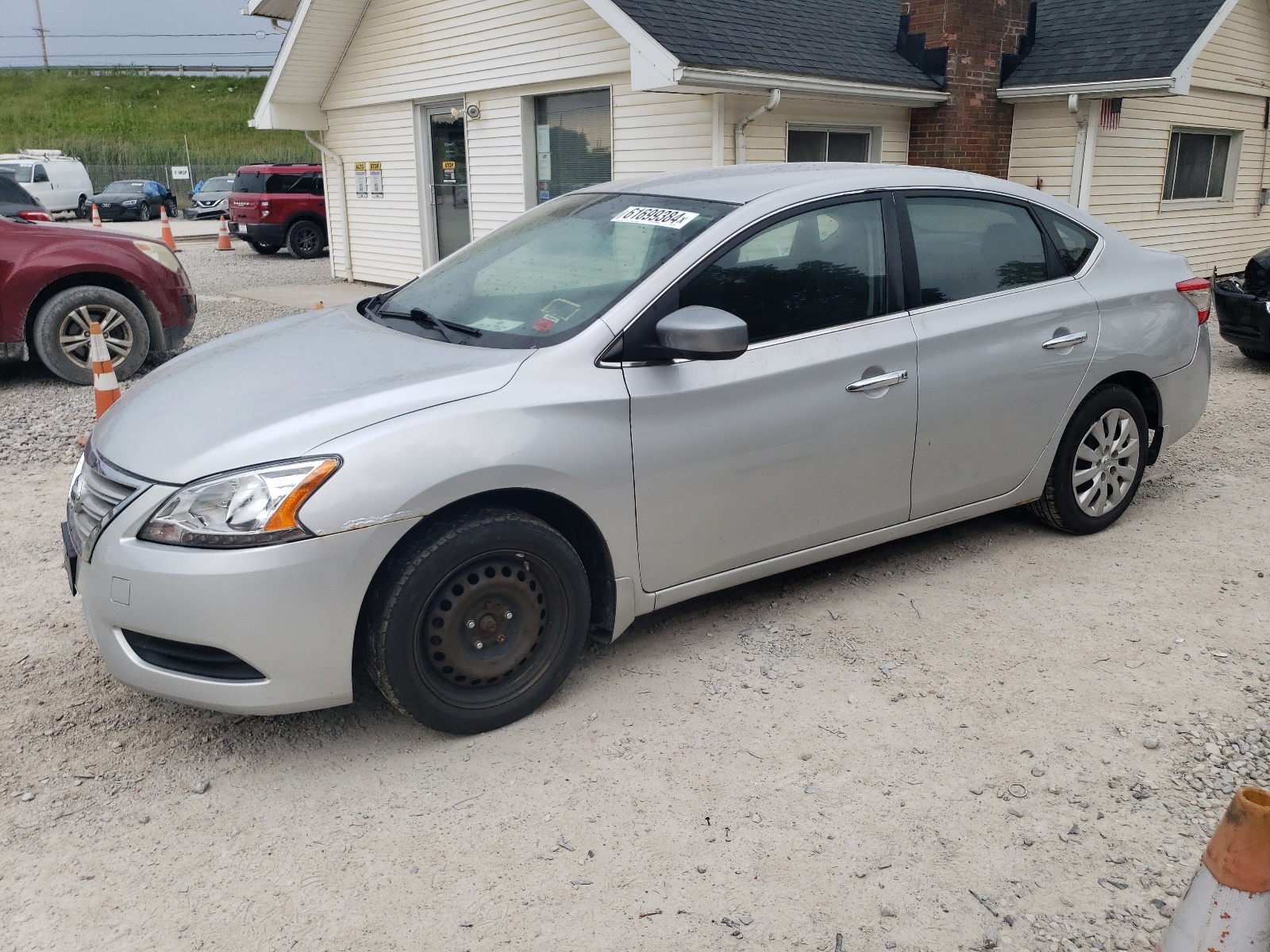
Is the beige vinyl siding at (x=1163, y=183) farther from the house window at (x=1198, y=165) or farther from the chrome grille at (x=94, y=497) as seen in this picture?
the chrome grille at (x=94, y=497)

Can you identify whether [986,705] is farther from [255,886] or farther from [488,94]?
[488,94]

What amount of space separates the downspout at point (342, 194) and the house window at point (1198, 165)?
37.7 feet

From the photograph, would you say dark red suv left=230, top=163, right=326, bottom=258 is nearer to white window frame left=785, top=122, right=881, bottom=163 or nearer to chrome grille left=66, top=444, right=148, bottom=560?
white window frame left=785, top=122, right=881, bottom=163

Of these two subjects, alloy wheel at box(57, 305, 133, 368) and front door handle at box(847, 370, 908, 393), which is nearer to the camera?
front door handle at box(847, 370, 908, 393)

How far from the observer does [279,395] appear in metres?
3.28

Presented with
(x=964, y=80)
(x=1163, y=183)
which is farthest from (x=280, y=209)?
(x=1163, y=183)

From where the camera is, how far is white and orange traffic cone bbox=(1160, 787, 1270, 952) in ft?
6.47

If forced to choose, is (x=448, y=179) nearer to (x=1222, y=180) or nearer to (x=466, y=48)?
(x=466, y=48)

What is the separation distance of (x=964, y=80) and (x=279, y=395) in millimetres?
10455

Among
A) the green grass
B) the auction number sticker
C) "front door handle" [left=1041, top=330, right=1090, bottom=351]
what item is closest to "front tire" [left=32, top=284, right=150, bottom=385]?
the auction number sticker

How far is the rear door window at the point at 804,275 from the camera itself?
3.73m

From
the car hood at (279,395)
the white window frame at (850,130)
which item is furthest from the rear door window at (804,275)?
the white window frame at (850,130)

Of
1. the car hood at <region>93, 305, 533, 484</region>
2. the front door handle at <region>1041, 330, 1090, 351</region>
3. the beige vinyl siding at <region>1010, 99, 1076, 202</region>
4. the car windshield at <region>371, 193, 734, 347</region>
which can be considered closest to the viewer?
the car hood at <region>93, 305, 533, 484</region>

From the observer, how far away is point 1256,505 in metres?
5.52
